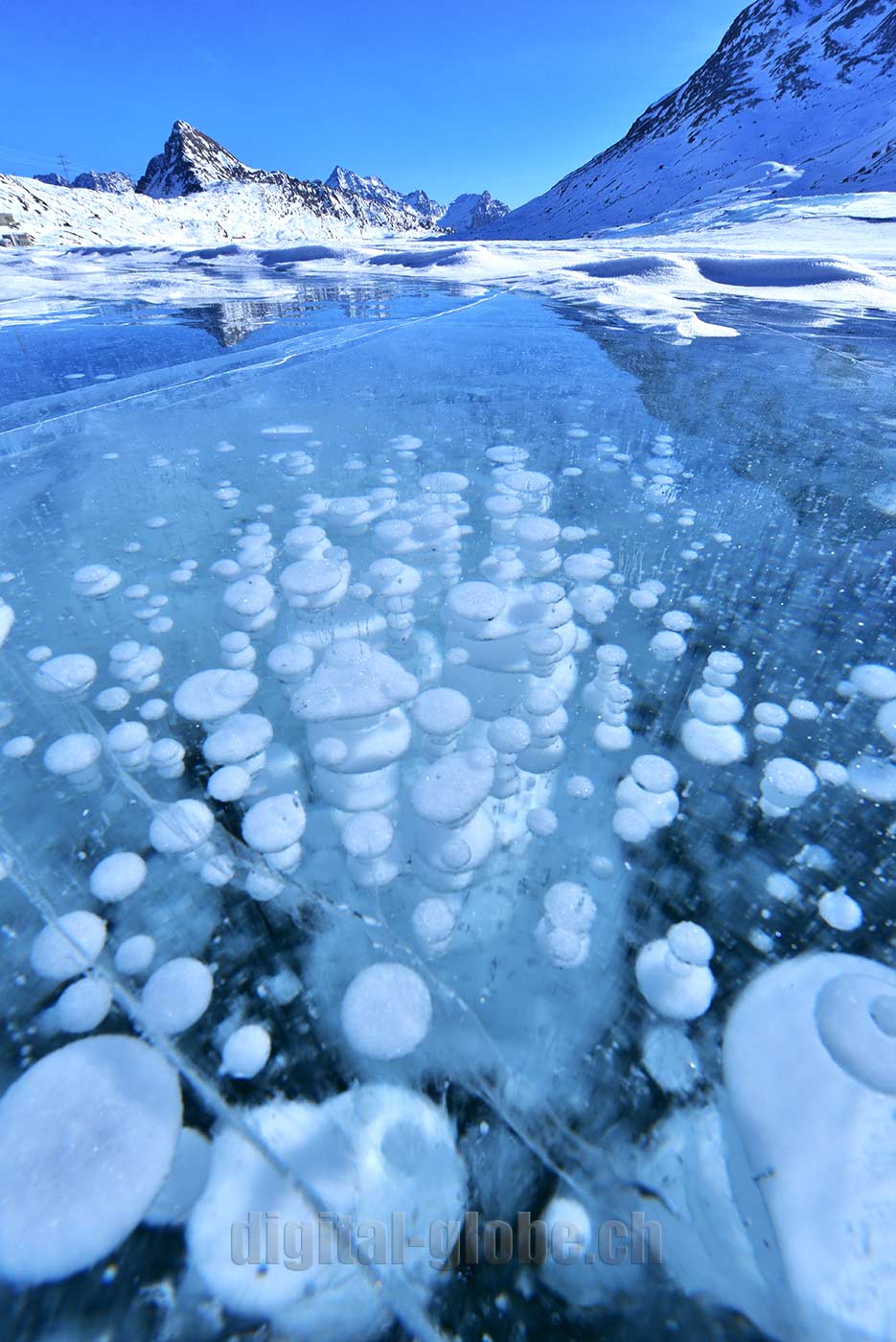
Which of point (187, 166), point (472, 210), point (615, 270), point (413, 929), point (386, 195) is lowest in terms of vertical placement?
point (413, 929)

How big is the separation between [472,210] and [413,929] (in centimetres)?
14929

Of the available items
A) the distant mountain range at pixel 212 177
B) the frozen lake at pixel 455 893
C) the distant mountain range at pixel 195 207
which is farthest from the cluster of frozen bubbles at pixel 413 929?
the distant mountain range at pixel 212 177

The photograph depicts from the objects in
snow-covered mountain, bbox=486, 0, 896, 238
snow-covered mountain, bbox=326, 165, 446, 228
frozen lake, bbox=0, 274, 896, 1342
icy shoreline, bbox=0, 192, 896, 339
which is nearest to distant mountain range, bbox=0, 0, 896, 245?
snow-covered mountain, bbox=486, 0, 896, 238

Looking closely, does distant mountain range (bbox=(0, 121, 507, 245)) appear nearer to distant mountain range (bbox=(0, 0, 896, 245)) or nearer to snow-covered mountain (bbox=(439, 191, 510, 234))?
distant mountain range (bbox=(0, 0, 896, 245))

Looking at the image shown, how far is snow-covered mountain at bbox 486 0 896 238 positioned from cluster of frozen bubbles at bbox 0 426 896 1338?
39136 millimetres

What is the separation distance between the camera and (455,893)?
3.72 feet

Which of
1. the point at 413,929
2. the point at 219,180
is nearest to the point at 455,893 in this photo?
the point at 413,929

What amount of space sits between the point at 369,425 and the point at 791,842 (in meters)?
3.11

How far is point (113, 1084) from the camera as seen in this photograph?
85 centimetres

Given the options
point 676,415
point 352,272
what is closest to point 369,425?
point 676,415

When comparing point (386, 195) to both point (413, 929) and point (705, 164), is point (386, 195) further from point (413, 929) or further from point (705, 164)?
point (413, 929)

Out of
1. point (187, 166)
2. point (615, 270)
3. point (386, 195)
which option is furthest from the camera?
point (386, 195)

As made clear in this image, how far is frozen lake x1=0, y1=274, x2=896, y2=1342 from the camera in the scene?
746 mm

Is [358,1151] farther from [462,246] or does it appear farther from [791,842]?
[462,246]
